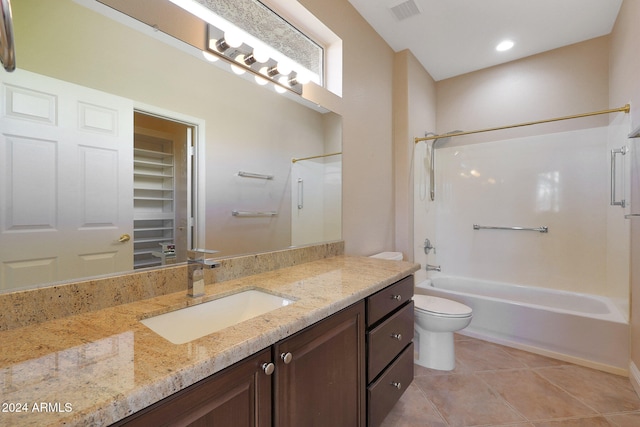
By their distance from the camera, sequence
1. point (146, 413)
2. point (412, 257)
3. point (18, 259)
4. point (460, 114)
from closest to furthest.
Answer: point (146, 413)
point (18, 259)
point (412, 257)
point (460, 114)

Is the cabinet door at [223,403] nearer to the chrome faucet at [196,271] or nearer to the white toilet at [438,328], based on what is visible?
the chrome faucet at [196,271]

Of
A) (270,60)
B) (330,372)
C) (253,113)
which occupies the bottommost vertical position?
(330,372)

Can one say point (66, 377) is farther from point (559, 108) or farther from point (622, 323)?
point (559, 108)

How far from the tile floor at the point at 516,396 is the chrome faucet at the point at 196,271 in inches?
51.8

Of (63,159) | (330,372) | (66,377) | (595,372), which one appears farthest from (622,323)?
(63,159)

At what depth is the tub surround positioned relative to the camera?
80 cm

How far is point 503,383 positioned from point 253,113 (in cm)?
239

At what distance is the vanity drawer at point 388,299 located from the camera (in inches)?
49.9

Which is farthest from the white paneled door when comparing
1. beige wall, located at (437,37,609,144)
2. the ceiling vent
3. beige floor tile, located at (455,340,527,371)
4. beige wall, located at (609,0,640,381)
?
beige wall, located at (437,37,609,144)

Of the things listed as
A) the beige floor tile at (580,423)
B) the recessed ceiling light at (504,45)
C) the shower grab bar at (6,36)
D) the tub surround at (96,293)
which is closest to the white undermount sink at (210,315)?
the tub surround at (96,293)

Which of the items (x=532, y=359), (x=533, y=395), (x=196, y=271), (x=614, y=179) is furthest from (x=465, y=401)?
(x=614, y=179)

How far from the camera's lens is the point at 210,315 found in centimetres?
109

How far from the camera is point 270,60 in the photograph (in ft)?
5.23

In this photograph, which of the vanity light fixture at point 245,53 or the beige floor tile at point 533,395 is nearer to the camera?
the vanity light fixture at point 245,53
